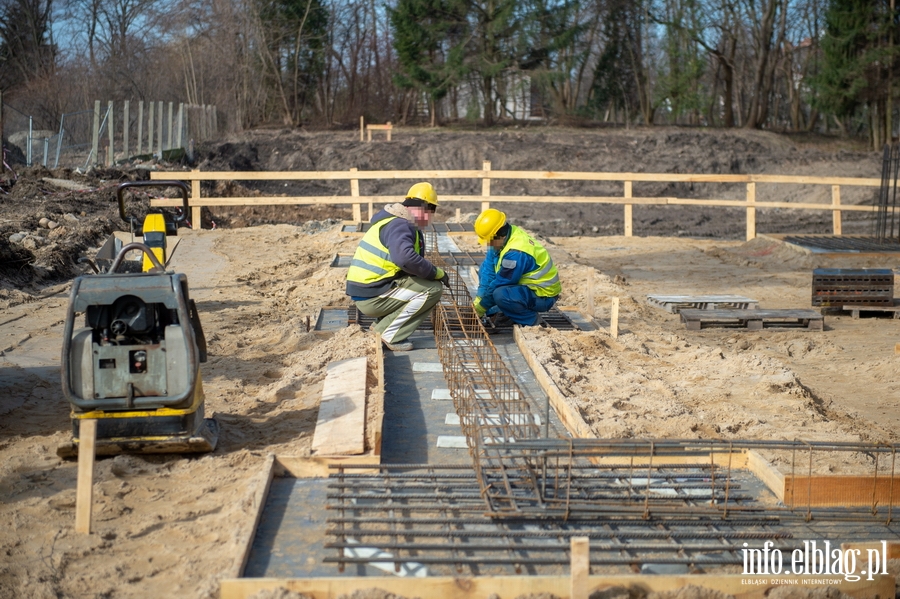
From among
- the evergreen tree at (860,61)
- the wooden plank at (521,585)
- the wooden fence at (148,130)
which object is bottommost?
the wooden plank at (521,585)

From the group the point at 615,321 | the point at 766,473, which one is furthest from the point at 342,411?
the point at 615,321

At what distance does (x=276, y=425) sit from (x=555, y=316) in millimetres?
3904

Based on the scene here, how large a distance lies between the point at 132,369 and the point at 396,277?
9.10 ft

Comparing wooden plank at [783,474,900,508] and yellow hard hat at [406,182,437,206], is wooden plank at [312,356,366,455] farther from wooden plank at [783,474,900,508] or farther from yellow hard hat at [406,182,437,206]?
wooden plank at [783,474,900,508]

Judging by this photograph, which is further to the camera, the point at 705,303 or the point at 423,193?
the point at 705,303

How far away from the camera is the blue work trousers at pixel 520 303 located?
772 cm

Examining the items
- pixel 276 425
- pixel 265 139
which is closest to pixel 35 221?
pixel 276 425

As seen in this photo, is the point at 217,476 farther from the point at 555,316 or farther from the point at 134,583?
the point at 555,316

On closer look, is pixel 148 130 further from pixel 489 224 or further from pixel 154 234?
pixel 154 234

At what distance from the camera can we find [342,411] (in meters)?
5.34

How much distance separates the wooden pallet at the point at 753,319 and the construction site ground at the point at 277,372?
0.14 m

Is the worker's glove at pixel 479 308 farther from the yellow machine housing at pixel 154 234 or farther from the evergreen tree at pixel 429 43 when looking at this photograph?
the evergreen tree at pixel 429 43

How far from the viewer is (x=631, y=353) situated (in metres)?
7.48

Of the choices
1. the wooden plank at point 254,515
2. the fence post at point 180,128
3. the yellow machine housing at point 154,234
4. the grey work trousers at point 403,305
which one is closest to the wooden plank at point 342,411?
the wooden plank at point 254,515
